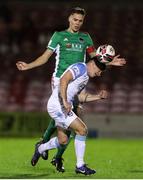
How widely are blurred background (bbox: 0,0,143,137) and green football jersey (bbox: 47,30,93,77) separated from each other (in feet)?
30.8

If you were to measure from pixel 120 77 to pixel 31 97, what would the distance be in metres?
2.62

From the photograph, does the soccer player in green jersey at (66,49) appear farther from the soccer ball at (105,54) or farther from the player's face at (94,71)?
the player's face at (94,71)

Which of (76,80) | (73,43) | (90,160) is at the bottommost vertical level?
(90,160)

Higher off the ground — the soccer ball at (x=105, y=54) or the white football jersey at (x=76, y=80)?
the soccer ball at (x=105, y=54)

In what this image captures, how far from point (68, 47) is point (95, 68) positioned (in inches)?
38.7

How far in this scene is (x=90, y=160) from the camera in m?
13.7

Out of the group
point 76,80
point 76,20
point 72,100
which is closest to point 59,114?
point 72,100

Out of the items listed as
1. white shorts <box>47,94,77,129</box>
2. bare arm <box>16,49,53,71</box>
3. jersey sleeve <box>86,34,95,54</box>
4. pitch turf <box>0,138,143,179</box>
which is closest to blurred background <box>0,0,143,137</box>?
pitch turf <box>0,138,143,179</box>

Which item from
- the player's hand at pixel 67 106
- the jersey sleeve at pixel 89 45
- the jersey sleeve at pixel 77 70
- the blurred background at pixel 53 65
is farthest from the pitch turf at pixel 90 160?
the jersey sleeve at pixel 89 45

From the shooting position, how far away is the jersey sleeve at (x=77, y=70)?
34.0 feet

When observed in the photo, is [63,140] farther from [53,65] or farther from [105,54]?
[53,65]

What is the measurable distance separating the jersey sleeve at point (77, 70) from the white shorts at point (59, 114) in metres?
0.48

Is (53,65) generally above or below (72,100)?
below

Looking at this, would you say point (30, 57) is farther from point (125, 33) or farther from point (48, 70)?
point (125, 33)
